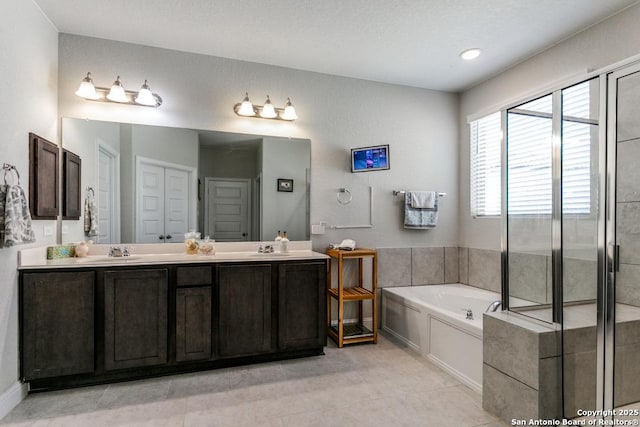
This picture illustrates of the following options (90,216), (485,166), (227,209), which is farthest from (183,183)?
(485,166)

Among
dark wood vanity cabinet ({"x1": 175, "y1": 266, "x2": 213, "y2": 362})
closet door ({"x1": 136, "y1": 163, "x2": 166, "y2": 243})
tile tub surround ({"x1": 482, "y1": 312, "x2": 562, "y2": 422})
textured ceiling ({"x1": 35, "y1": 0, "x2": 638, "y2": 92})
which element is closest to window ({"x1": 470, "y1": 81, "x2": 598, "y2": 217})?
tile tub surround ({"x1": 482, "y1": 312, "x2": 562, "y2": 422})

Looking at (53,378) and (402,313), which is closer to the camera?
(53,378)

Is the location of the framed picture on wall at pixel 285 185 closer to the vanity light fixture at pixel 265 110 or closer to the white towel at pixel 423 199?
the vanity light fixture at pixel 265 110

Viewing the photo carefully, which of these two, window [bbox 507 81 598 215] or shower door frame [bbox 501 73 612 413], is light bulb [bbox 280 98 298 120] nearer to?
window [bbox 507 81 598 215]

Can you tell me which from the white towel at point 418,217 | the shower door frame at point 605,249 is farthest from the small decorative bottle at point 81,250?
the shower door frame at point 605,249

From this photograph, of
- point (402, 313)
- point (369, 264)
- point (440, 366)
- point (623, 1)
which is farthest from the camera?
point (369, 264)

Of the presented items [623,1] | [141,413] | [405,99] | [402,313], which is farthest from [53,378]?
[623,1]

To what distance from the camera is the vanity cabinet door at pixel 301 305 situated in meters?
2.76

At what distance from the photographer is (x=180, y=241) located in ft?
9.76

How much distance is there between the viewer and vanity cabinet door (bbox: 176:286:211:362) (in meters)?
2.50

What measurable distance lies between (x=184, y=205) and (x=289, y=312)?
1.35 meters

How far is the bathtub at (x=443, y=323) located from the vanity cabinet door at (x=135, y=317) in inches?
83.1

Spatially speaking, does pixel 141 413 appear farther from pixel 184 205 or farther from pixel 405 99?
pixel 405 99

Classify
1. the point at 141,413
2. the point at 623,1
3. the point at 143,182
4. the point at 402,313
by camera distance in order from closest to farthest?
1. the point at 141,413
2. the point at 623,1
3. the point at 143,182
4. the point at 402,313
